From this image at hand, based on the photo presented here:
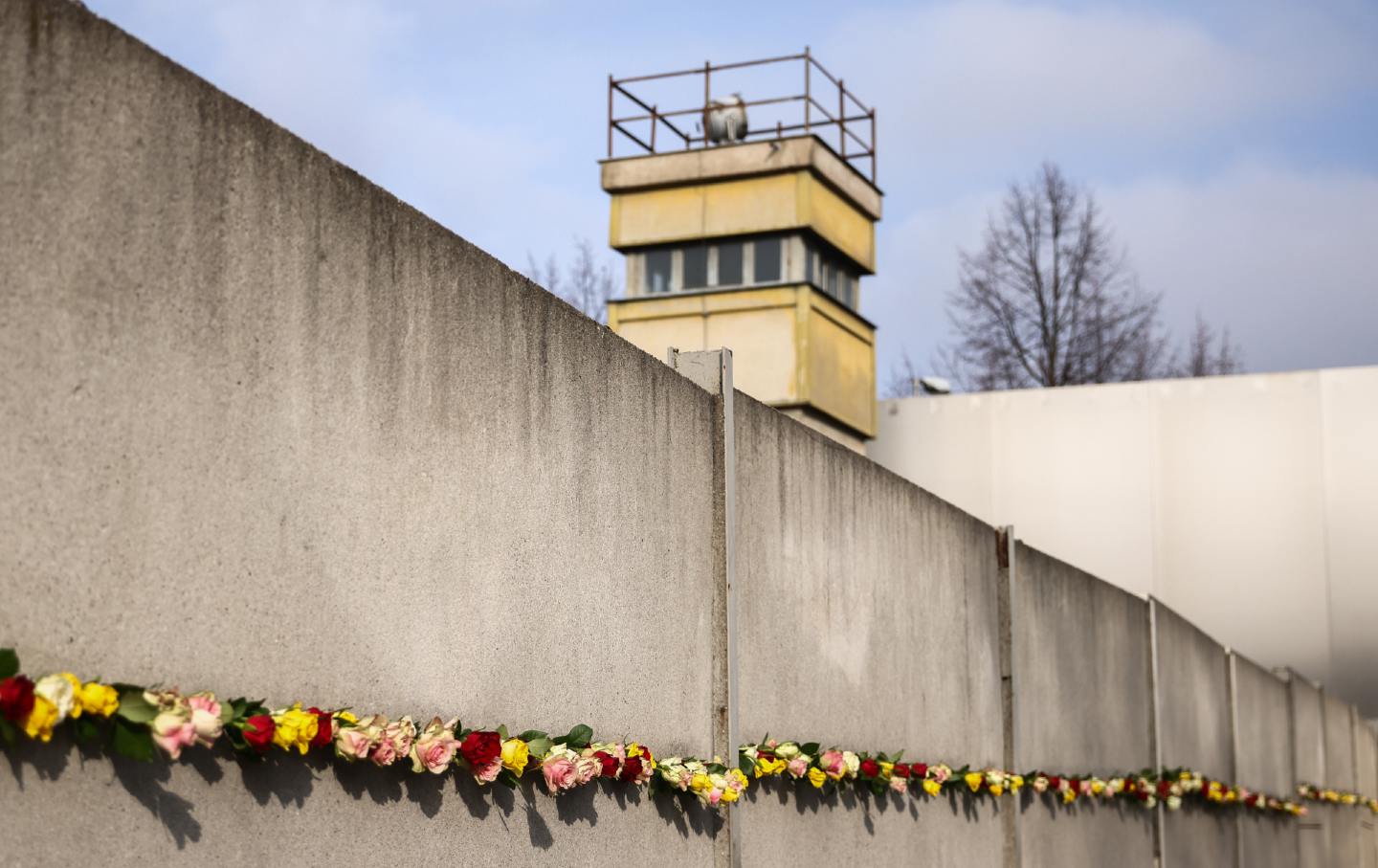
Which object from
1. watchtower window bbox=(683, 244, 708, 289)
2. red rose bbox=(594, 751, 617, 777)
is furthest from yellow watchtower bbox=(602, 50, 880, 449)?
red rose bbox=(594, 751, 617, 777)

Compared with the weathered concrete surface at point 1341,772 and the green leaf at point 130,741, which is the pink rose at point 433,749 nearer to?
the green leaf at point 130,741

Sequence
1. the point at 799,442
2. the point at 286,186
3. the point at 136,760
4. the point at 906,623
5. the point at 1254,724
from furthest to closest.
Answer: the point at 1254,724 → the point at 906,623 → the point at 799,442 → the point at 286,186 → the point at 136,760

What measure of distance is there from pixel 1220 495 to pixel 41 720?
19221 millimetres

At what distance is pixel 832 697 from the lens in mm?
6434

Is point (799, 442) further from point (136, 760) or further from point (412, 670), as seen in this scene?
point (136, 760)

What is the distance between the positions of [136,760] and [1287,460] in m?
18.9

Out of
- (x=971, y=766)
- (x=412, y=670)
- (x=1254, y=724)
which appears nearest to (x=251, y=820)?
(x=412, y=670)

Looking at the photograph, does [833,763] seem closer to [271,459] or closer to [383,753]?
[383,753]

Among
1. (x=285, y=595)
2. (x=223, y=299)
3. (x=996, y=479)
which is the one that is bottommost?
(x=285, y=595)

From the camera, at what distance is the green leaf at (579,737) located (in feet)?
14.6

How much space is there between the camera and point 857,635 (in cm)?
676

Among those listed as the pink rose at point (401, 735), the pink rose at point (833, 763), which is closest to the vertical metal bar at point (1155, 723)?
the pink rose at point (833, 763)

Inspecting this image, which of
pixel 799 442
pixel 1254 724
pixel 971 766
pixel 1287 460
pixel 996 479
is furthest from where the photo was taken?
pixel 996 479

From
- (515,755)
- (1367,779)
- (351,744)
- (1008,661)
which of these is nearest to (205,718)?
(351,744)
